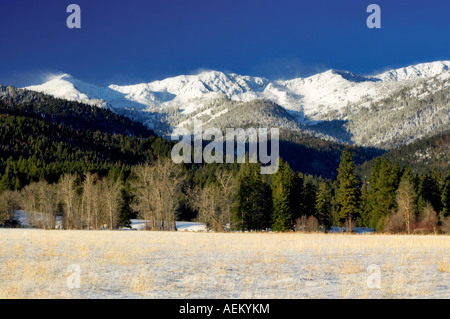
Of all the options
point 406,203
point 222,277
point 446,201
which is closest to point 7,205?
point 406,203

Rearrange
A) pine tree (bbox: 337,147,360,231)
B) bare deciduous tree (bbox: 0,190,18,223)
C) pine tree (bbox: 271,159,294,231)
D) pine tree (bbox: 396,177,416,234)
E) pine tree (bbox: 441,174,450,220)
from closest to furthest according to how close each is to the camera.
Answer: pine tree (bbox: 396,177,416,234) < pine tree (bbox: 337,147,360,231) < pine tree (bbox: 271,159,294,231) < pine tree (bbox: 441,174,450,220) < bare deciduous tree (bbox: 0,190,18,223)

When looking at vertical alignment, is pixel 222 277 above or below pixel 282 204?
below

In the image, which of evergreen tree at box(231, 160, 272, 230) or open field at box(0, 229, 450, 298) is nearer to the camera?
open field at box(0, 229, 450, 298)

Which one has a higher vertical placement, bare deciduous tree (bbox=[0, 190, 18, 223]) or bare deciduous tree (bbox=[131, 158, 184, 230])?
bare deciduous tree (bbox=[131, 158, 184, 230])

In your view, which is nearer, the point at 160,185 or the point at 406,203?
the point at 160,185

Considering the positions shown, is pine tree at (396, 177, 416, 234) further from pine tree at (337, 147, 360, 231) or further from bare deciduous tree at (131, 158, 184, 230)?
bare deciduous tree at (131, 158, 184, 230)

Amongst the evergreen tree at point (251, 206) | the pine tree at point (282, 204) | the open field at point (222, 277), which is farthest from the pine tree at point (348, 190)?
the open field at point (222, 277)

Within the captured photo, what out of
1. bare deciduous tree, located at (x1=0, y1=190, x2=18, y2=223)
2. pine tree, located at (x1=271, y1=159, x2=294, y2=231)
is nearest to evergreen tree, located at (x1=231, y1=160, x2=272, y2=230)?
pine tree, located at (x1=271, y1=159, x2=294, y2=231)

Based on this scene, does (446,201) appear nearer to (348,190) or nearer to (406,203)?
(406,203)

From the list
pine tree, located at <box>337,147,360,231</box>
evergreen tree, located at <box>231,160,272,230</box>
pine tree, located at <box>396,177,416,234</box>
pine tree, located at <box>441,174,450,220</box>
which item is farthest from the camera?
evergreen tree, located at <box>231,160,272,230</box>

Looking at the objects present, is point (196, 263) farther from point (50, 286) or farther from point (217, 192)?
point (217, 192)

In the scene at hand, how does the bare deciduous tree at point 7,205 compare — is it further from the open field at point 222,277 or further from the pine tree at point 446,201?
the pine tree at point 446,201
